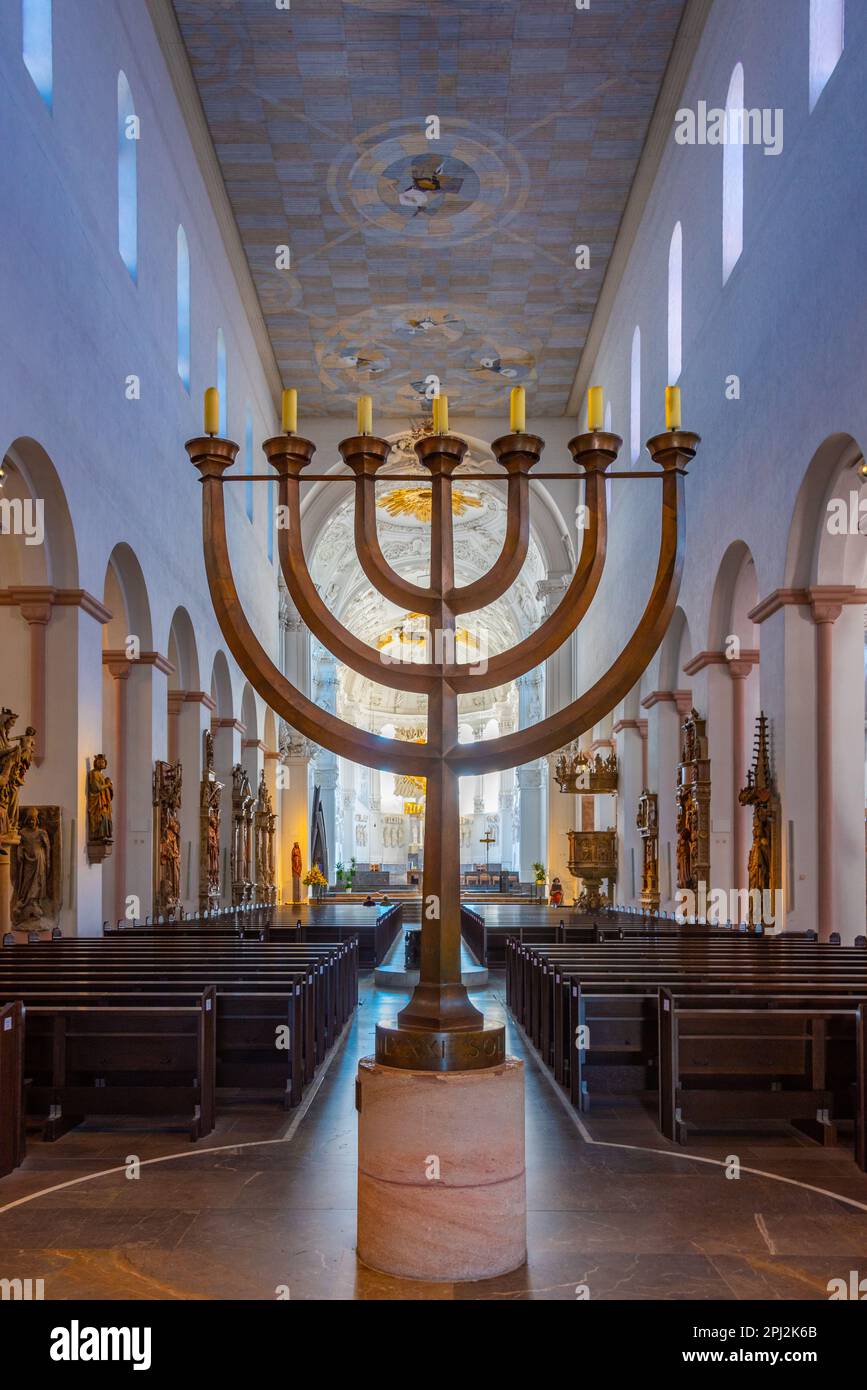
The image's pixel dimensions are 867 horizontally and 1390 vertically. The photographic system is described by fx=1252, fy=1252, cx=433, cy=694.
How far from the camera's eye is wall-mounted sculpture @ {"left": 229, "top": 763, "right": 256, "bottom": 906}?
23250mm

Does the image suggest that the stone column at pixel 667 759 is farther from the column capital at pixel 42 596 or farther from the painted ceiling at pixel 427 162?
the column capital at pixel 42 596

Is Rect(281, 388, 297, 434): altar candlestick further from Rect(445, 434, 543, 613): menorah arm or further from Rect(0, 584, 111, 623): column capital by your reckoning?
Rect(0, 584, 111, 623): column capital

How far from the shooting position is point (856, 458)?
11.2 metres

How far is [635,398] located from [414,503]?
1668 centimetres

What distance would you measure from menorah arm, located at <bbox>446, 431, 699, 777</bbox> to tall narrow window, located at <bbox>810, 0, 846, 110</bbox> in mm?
7674

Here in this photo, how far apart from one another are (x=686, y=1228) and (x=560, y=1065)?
3.42 metres

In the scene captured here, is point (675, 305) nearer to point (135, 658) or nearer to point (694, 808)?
point (694, 808)

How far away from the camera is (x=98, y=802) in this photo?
12.9 m

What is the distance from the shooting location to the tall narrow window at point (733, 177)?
46.6ft

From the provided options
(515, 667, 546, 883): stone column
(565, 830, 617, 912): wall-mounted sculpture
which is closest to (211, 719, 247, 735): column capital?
(565, 830, 617, 912): wall-mounted sculpture

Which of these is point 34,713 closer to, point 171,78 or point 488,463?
point 171,78

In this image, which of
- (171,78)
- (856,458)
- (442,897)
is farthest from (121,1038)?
(171,78)

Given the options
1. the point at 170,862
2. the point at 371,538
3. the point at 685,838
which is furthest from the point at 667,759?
the point at 371,538

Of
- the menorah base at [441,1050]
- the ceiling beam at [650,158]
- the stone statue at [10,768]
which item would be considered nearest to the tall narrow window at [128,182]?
the stone statue at [10,768]
